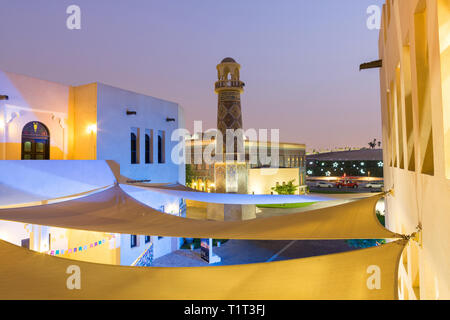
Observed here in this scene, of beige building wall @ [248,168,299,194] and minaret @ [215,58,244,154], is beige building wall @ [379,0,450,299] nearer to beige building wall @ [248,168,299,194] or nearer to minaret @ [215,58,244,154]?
minaret @ [215,58,244,154]

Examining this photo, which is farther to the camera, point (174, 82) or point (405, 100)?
point (174, 82)

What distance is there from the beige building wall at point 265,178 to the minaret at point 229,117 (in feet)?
16.7

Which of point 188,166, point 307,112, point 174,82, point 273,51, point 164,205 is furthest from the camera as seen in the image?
point 273,51

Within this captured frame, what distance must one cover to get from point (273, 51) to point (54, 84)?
7164cm

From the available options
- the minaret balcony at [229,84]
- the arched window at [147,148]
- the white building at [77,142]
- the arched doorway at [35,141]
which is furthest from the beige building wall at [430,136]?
the minaret balcony at [229,84]

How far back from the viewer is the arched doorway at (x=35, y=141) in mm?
7523

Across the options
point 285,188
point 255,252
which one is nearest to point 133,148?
point 255,252

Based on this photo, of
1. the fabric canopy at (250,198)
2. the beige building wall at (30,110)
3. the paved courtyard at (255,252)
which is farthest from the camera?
the paved courtyard at (255,252)

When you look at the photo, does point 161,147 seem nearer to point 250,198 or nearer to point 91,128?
point 91,128

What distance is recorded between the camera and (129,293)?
2.05 metres

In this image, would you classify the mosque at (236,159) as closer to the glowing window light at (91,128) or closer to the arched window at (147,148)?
the arched window at (147,148)

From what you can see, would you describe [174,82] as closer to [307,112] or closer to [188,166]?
[307,112]
